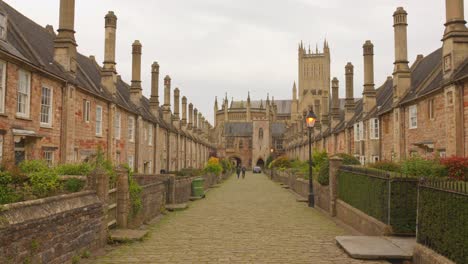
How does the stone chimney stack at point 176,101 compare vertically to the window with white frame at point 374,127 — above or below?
above

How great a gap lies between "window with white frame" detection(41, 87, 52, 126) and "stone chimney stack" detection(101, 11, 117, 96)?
28.4 feet

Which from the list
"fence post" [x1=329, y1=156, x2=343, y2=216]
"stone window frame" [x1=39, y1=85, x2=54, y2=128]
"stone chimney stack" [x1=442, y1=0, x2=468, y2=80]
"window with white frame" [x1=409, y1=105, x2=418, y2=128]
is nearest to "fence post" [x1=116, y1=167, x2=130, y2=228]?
"stone window frame" [x1=39, y1=85, x2=54, y2=128]

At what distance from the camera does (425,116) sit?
21.8 m

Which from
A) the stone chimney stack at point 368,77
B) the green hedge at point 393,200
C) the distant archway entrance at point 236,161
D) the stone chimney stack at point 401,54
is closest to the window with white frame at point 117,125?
the stone chimney stack at point 401,54

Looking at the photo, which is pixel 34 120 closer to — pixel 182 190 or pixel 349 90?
pixel 182 190

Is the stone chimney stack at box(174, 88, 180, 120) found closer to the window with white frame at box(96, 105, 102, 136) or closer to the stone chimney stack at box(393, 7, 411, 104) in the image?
the window with white frame at box(96, 105, 102, 136)

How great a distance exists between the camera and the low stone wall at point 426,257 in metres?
6.96

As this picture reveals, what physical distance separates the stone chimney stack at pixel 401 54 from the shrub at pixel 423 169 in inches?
570

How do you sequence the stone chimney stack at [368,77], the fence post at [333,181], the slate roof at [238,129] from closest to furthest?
1. the fence post at [333,181]
2. the stone chimney stack at [368,77]
3. the slate roof at [238,129]

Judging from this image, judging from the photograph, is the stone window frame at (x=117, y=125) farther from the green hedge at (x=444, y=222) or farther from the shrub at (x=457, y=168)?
the green hedge at (x=444, y=222)

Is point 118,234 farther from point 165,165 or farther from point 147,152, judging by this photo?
point 165,165

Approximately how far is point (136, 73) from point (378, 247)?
26.8 metres

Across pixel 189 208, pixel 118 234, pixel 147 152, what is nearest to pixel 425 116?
pixel 189 208

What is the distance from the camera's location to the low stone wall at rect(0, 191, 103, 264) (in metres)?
6.24
